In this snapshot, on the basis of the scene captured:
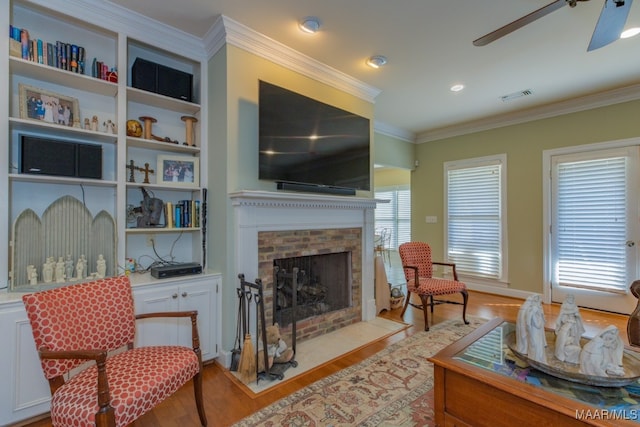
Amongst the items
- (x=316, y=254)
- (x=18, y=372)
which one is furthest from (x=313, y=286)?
(x=18, y=372)

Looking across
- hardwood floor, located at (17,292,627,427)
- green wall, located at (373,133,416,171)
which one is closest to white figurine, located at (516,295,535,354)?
hardwood floor, located at (17,292,627,427)

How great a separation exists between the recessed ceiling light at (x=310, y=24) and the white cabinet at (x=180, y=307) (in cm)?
211

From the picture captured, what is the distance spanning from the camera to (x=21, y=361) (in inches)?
66.6

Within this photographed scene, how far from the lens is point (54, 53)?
209cm

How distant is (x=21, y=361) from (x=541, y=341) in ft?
9.32

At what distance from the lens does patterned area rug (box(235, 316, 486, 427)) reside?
1771 mm

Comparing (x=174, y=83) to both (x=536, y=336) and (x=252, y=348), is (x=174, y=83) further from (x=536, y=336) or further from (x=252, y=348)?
(x=536, y=336)

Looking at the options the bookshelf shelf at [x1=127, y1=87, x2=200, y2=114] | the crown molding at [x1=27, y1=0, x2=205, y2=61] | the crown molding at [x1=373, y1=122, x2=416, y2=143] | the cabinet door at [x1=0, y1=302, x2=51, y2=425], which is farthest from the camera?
the crown molding at [x1=373, y1=122, x2=416, y2=143]

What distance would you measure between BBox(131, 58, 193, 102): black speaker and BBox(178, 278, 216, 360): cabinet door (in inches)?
62.8

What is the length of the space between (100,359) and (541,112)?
209 inches

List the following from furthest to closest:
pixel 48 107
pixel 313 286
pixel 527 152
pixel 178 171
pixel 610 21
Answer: pixel 527 152
pixel 313 286
pixel 178 171
pixel 48 107
pixel 610 21

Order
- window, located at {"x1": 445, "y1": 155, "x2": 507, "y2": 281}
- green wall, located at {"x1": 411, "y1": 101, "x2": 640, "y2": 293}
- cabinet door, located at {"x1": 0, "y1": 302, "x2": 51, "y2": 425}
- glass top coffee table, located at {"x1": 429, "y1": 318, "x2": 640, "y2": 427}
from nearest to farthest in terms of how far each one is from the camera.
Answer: glass top coffee table, located at {"x1": 429, "y1": 318, "x2": 640, "y2": 427}
cabinet door, located at {"x1": 0, "y1": 302, "x2": 51, "y2": 425}
green wall, located at {"x1": 411, "y1": 101, "x2": 640, "y2": 293}
window, located at {"x1": 445, "y1": 155, "x2": 507, "y2": 281}

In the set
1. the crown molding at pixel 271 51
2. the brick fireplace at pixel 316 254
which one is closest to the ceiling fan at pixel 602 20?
the crown molding at pixel 271 51

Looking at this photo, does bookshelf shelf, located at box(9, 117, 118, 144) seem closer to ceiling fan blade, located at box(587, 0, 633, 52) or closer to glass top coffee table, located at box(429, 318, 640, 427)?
glass top coffee table, located at box(429, 318, 640, 427)
